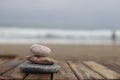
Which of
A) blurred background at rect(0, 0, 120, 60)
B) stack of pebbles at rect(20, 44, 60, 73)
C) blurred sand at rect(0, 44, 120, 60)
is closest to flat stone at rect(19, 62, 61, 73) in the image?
stack of pebbles at rect(20, 44, 60, 73)

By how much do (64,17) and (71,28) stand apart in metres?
1.65

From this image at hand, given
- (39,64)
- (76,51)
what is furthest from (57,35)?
(39,64)

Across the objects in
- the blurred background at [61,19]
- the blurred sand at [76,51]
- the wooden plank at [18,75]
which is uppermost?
the blurred background at [61,19]

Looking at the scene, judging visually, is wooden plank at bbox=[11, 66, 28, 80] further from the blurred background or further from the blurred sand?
the blurred background

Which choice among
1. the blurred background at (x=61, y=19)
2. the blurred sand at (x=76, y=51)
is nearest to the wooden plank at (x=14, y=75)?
the blurred sand at (x=76, y=51)

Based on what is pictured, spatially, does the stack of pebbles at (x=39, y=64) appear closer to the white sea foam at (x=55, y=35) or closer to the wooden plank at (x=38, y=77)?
the wooden plank at (x=38, y=77)

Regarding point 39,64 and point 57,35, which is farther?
point 57,35

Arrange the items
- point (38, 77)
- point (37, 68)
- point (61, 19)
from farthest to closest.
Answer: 1. point (61, 19)
2. point (37, 68)
3. point (38, 77)

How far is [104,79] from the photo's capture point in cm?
186

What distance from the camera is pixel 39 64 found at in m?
2.12

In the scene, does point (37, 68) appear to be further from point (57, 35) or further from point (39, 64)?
point (57, 35)

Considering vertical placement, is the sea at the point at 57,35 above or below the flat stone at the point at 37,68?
below

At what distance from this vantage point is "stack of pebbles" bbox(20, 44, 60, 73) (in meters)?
2.05

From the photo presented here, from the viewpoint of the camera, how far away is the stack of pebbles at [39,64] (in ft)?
6.74
